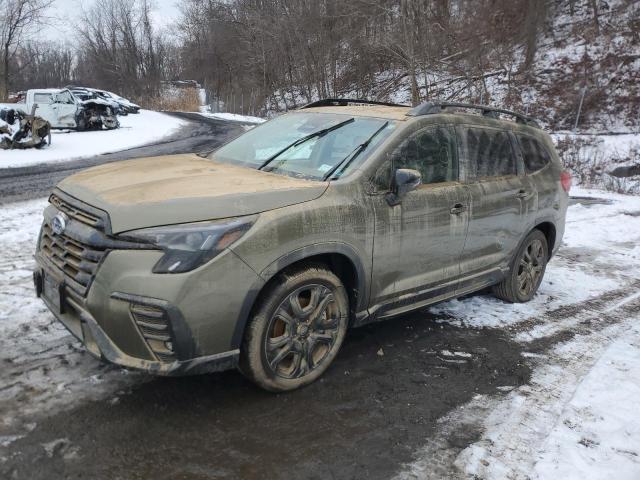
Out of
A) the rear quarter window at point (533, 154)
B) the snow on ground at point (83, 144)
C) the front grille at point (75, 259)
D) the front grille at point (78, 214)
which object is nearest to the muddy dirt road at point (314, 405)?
the front grille at point (75, 259)

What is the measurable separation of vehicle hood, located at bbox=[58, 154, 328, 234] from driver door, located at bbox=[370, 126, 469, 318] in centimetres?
62

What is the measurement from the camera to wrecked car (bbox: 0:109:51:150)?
15461 millimetres

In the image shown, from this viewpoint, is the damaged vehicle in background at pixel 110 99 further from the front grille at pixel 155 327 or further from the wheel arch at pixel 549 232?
the front grille at pixel 155 327

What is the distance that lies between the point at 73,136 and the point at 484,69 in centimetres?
1758

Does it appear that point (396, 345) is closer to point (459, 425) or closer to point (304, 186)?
point (459, 425)

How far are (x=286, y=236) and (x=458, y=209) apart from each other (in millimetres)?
1632

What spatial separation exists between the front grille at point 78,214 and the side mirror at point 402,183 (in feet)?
5.97

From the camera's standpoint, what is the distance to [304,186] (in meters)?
3.39

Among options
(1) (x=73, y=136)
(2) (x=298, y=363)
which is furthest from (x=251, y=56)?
(2) (x=298, y=363)

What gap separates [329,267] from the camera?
3551mm

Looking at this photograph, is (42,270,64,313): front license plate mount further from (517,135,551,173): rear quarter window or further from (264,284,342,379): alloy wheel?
(517,135,551,173): rear quarter window

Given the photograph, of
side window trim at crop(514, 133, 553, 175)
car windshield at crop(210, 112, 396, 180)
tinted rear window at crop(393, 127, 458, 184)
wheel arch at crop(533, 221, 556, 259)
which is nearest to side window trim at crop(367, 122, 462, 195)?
tinted rear window at crop(393, 127, 458, 184)

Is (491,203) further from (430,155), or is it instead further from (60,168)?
(60,168)

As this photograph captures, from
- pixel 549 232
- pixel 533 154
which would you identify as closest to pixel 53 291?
pixel 533 154
